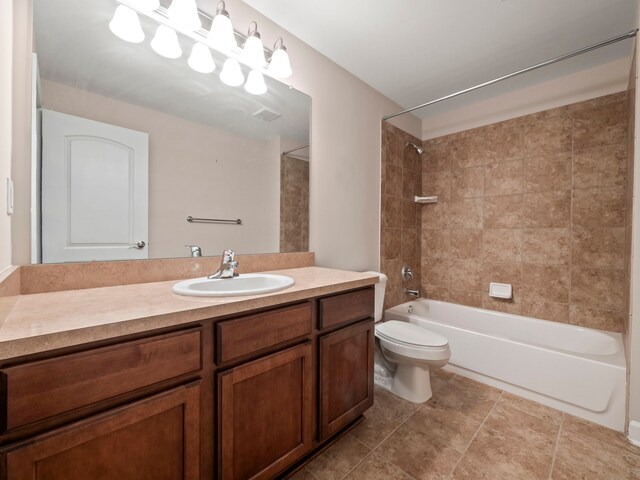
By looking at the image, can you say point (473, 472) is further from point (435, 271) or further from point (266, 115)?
point (266, 115)

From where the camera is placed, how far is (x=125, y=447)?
758mm

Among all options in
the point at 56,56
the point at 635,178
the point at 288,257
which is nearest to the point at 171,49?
the point at 56,56

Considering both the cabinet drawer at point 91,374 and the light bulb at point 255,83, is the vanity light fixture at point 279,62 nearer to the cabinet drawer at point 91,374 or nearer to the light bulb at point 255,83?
the light bulb at point 255,83

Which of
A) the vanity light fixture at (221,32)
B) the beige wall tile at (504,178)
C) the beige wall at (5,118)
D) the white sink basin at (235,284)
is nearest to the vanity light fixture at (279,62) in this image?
the vanity light fixture at (221,32)

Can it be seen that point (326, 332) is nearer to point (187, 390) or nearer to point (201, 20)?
point (187, 390)

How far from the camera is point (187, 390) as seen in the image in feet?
2.80

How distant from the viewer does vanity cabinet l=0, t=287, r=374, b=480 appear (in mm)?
636

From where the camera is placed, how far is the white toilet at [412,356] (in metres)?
1.74

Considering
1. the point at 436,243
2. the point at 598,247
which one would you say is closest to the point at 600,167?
the point at 598,247

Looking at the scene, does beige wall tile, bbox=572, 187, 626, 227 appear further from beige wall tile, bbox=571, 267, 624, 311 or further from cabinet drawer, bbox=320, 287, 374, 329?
cabinet drawer, bbox=320, 287, 374, 329

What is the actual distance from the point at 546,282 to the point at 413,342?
1411 millimetres

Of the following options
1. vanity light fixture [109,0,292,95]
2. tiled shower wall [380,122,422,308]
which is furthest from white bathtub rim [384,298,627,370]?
vanity light fixture [109,0,292,95]

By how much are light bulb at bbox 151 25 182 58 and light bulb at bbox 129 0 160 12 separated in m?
0.07

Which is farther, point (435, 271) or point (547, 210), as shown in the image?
point (435, 271)
